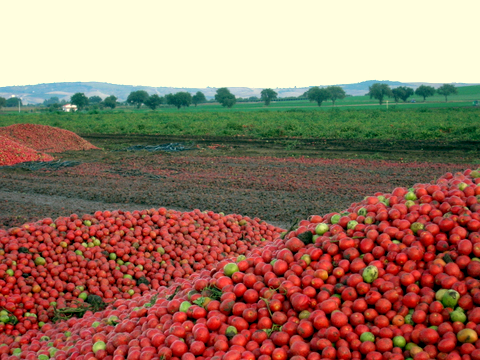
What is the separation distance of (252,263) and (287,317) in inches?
29.1

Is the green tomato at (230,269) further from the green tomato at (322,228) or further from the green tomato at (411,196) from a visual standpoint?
the green tomato at (411,196)

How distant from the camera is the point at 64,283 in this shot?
5805 millimetres

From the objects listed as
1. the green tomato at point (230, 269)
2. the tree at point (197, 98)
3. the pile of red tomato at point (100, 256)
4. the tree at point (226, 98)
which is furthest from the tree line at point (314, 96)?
the green tomato at point (230, 269)

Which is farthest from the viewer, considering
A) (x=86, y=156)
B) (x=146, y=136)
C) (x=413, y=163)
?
(x=146, y=136)

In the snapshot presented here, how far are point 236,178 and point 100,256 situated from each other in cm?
919

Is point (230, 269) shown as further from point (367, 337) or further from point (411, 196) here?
point (411, 196)

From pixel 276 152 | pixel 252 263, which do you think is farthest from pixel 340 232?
pixel 276 152

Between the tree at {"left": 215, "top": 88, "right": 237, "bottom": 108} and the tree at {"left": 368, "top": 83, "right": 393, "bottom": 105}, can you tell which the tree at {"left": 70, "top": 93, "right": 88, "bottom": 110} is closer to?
the tree at {"left": 215, "top": 88, "right": 237, "bottom": 108}

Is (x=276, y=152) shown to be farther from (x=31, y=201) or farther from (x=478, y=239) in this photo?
(x=478, y=239)

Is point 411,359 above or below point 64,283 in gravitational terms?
above

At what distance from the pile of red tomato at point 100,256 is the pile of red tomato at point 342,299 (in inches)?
60.7

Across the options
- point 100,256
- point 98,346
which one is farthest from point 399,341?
point 100,256

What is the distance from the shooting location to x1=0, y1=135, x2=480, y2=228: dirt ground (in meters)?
11.2

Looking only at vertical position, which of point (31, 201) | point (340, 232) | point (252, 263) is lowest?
point (31, 201)
